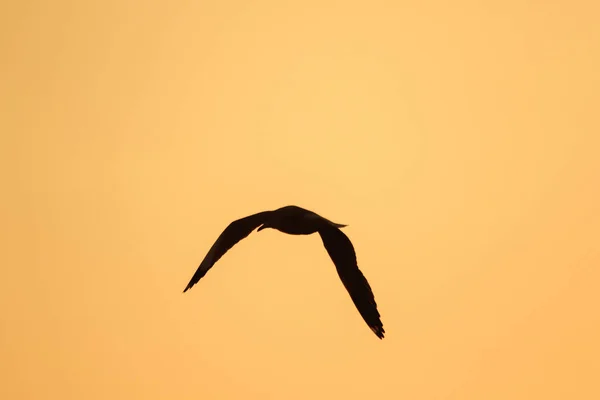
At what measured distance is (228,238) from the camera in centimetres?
536

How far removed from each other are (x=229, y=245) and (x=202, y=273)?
0.31m

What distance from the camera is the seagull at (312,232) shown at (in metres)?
5.34

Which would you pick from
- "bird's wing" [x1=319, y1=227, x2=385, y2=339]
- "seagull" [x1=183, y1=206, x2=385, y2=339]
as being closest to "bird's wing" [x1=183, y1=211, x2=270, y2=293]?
"seagull" [x1=183, y1=206, x2=385, y2=339]

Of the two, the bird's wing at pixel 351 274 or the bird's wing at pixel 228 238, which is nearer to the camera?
the bird's wing at pixel 228 238

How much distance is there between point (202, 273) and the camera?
5.19 metres

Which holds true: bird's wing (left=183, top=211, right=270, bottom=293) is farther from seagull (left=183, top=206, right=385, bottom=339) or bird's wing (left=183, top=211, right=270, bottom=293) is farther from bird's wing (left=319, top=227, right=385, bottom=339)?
bird's wing (left=319, top=227, right=385, bottom=339)

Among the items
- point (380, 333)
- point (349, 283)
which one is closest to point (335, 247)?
point (349, 283)

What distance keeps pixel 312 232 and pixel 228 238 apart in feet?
2.14

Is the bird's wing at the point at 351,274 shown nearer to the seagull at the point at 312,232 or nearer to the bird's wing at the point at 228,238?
the seagull at the point at 312,232

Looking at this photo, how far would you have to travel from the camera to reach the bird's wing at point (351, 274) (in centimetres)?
556

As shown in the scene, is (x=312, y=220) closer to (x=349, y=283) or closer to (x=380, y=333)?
(x=349, y=283)

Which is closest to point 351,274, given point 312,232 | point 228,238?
point 312,232

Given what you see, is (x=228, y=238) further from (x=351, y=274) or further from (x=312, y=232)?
(x=351, y=274)

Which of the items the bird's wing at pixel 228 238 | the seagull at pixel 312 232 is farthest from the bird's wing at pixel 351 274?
the bird's wing at pixel 228 238
